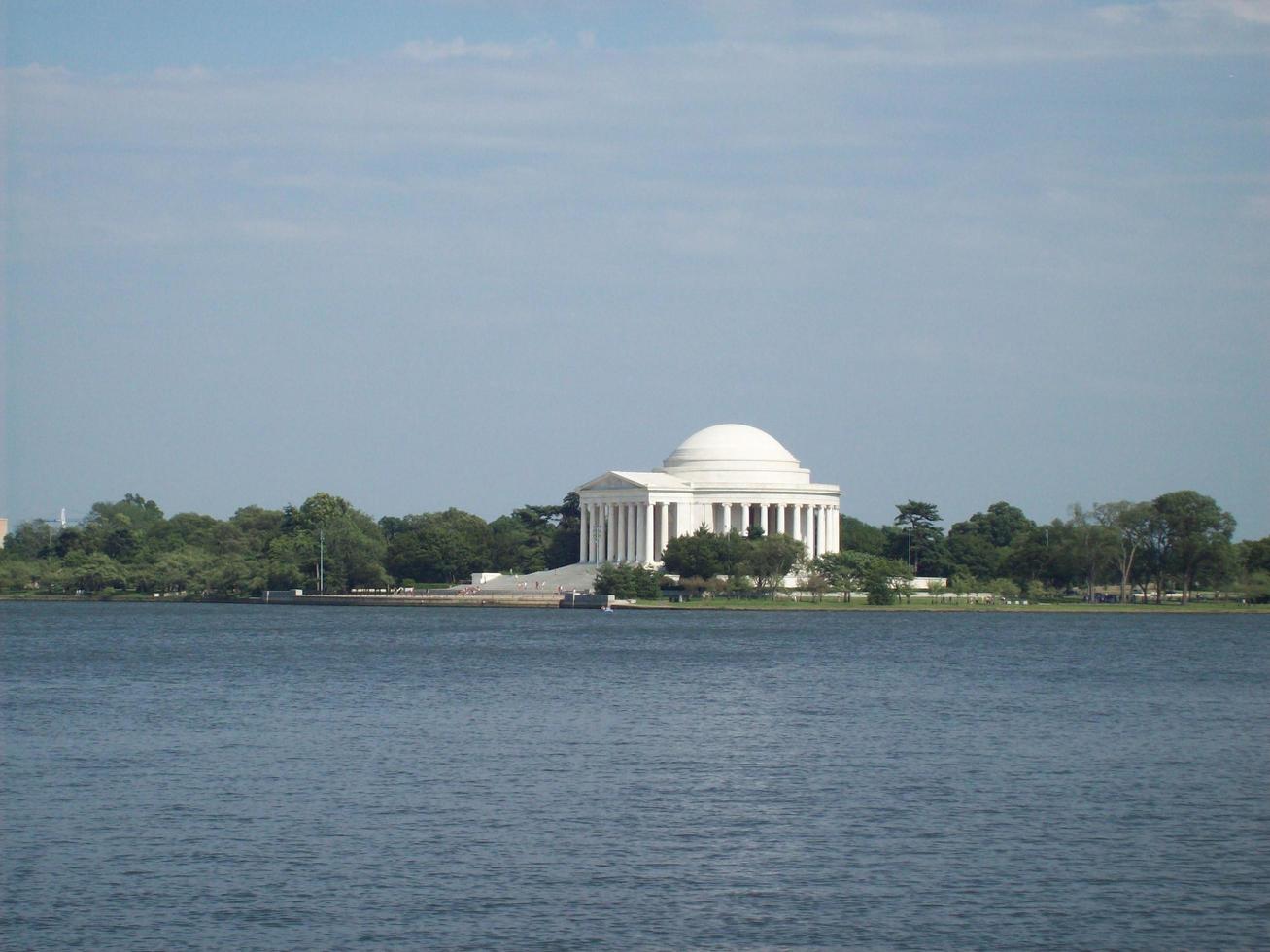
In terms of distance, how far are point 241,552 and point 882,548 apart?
2274 inches

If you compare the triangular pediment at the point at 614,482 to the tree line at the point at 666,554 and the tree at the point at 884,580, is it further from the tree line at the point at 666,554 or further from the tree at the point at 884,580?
the tree at the point at 884,580

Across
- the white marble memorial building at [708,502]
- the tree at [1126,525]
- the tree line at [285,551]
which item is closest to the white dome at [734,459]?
the white marble memorial building at [708,502]

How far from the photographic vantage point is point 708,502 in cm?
15712

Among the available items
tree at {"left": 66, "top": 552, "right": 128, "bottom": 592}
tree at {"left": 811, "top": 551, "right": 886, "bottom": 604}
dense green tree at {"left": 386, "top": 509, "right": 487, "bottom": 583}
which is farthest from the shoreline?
tree at {"left": 66, "top": 552, "right": 128, "bottom": 592}

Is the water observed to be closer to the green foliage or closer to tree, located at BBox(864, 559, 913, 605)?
tree, located at BBox(864, 559, 913, 605)

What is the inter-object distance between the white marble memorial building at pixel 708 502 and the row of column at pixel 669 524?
9cm

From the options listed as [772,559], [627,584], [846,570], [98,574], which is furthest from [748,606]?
[98,574]

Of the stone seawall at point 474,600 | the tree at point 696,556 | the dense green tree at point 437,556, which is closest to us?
the tree at point 696,556

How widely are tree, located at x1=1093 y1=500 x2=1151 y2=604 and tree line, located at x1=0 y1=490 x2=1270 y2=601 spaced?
0.10 m

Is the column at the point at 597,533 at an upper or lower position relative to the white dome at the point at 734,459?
lower

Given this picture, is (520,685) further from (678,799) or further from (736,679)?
(678,799)

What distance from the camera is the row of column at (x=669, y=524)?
156 meters

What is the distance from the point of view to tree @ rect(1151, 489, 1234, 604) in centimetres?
12088

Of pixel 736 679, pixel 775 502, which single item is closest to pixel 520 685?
pixel 736 679
